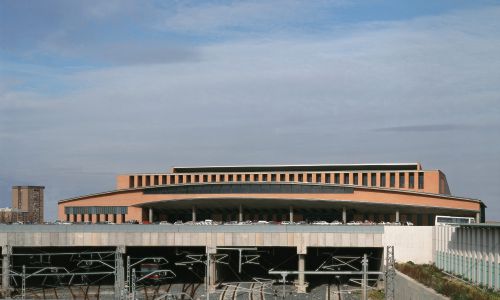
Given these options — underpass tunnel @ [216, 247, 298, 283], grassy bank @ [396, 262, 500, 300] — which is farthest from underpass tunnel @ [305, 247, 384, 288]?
grassy bank @ [396, 262, 500, 300]

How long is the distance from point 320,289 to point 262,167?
1958 inches

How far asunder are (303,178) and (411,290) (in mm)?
71336

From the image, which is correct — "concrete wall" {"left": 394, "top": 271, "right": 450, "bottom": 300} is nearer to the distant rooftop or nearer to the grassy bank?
the grassy bank

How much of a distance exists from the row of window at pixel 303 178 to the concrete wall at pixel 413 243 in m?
38.5

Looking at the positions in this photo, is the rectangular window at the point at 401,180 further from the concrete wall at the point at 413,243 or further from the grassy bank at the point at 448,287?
the grassy bank at the point at 448,287

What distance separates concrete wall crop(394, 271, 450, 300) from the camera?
56.9 metres

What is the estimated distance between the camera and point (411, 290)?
219ft

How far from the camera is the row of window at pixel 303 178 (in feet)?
429

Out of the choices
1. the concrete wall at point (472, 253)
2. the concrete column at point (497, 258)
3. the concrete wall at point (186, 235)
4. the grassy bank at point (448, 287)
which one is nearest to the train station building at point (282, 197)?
the concrete wall at point (186, 235)

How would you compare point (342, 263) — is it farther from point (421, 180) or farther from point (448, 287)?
point (448, 287)

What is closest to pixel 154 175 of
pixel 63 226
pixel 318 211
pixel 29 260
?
pixel 318 211

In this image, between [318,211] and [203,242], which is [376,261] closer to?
[203,242]

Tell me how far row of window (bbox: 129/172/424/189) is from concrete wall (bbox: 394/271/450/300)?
52.9 metres

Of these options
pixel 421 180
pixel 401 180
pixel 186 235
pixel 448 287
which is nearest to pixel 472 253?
pixel 448 287
